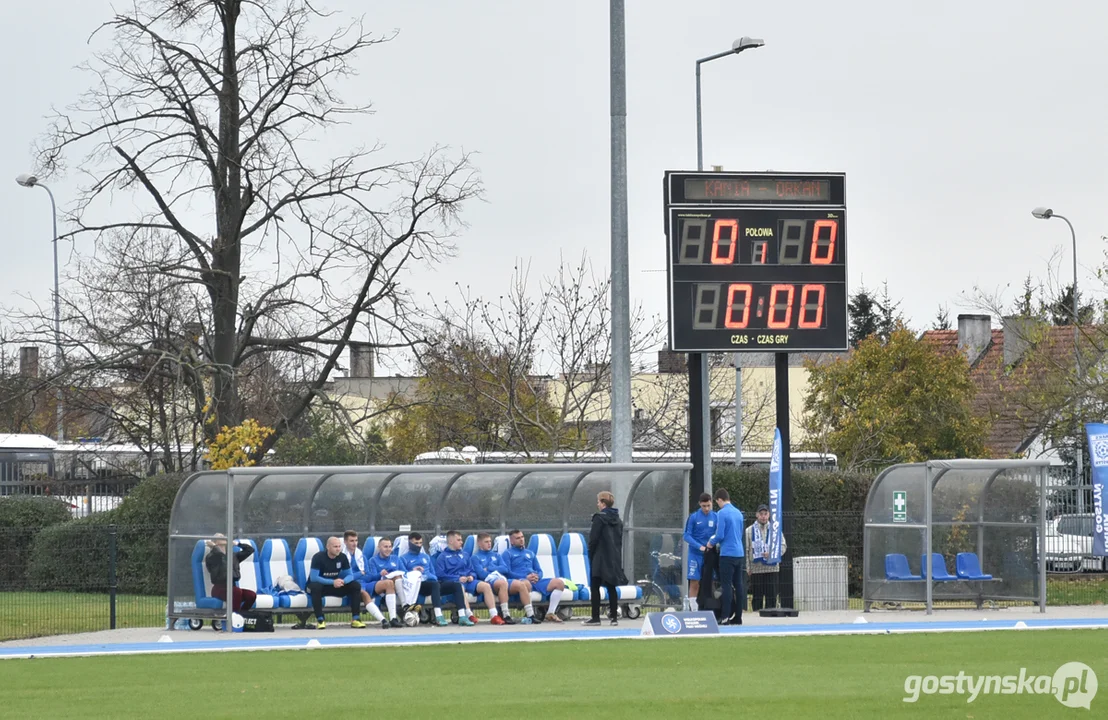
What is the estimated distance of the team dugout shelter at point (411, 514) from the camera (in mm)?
21375

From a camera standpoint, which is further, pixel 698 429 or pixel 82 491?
pixel 82 491

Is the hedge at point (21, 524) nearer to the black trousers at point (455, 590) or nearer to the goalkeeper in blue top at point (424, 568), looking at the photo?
the goalkeeper in blue top at point (424, 568)

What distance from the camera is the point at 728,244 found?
22.3m

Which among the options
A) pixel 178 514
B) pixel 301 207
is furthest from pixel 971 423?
pixel 178 514

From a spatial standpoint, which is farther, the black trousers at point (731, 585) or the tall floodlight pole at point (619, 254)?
the tall floodlight pole at point (619, 254)

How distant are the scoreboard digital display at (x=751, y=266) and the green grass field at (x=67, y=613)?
8977mm

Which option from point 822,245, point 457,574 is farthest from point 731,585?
point 822,245

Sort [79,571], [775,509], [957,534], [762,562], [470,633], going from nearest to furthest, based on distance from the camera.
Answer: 1. [470,633]
2. [775,509]
3. [762,562]
4. [957,534]
5. [79,571]

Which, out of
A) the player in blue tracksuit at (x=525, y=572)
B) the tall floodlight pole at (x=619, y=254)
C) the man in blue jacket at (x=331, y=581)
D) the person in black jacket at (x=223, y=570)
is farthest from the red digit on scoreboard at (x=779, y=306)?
the person in black jacket at (x=223, y=570)

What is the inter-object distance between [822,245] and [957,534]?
506 centimetres

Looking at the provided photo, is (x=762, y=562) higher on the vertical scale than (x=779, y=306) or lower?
lower

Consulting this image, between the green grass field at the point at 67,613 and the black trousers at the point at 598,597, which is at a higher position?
the black trousers at the point at 598,597

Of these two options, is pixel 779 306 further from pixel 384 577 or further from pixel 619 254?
pixel 384 577

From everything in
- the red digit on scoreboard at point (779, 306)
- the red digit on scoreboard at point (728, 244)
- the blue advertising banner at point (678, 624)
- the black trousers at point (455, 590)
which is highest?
the red digit on scoreboard at point (728, 244)
